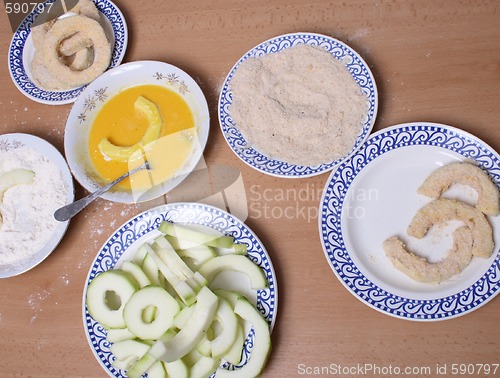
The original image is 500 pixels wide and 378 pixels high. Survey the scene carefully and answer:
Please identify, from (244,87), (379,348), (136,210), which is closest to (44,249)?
(136,210)

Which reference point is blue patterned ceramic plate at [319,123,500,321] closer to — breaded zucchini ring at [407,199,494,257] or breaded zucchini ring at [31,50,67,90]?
breaded zucchini ring at [407,199,494,257]

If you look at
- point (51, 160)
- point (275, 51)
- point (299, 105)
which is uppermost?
point (275, 51)

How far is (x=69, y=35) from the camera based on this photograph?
4.42 feet

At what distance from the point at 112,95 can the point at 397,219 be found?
2.59 ft

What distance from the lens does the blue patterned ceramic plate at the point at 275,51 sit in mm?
1091

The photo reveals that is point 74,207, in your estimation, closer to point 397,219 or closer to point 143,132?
point 143,132

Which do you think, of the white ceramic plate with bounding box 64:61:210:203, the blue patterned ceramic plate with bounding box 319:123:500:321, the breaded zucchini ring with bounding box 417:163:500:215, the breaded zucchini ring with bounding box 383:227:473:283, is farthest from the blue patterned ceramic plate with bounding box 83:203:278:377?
the breaded zucchini ring with bounding box 417:163:500:215

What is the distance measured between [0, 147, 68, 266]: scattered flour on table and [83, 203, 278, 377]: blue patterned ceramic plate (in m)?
0.17

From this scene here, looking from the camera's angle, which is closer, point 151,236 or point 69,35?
point 151,236

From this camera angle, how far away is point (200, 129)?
117cm

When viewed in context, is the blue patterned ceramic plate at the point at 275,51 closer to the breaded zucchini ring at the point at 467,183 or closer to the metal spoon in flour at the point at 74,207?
the breaded zucchini ring at the point at 467,183

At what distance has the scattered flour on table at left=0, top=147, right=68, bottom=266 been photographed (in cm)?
114

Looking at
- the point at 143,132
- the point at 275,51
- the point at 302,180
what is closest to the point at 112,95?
the point at 143,132

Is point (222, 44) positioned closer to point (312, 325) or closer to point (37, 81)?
point (37, 81)
